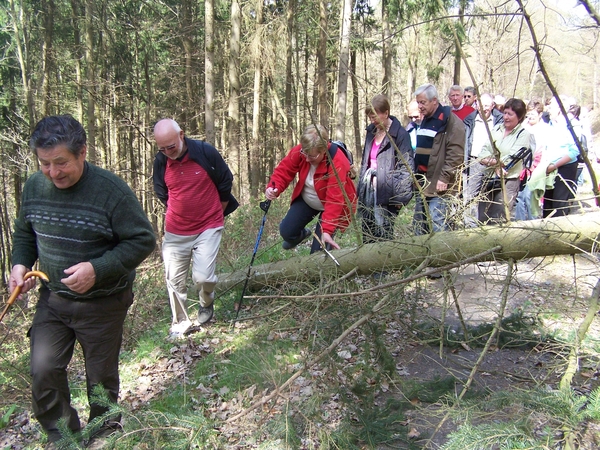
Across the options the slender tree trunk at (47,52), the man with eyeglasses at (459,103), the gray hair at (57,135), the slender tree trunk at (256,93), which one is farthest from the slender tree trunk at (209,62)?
the gray hair at (57,135)

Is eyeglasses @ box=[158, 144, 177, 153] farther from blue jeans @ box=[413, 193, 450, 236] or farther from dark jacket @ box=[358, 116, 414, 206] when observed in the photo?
blue jeans @ box=[413, 193, 450, 236]

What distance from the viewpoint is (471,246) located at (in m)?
3.05

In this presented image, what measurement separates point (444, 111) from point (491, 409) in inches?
147

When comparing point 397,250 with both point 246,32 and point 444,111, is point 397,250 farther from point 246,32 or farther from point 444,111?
point 246,32

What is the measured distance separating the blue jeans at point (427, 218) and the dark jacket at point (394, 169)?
0.67ft

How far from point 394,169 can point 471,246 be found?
5.99 feet

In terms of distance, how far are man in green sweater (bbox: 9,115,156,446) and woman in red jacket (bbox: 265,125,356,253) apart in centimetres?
178

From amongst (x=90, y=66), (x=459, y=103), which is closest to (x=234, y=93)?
(x=90, y=66)

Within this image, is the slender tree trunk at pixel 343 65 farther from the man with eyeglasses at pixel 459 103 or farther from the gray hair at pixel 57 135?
the gray hair at pixel 57 135

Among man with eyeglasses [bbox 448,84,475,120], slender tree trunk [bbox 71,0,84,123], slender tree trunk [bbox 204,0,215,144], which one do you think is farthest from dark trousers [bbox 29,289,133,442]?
slender tree trunk [bbox 71,0,84,123]

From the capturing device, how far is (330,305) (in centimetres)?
278

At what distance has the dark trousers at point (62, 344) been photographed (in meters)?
2.62

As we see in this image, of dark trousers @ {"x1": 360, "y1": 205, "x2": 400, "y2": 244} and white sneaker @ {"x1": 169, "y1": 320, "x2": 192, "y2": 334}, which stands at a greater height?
dark trousers @ {"x1": 360, "y1": 205, "x2": 400, "y2": 244}

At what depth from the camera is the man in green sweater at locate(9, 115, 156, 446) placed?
8.41ft
